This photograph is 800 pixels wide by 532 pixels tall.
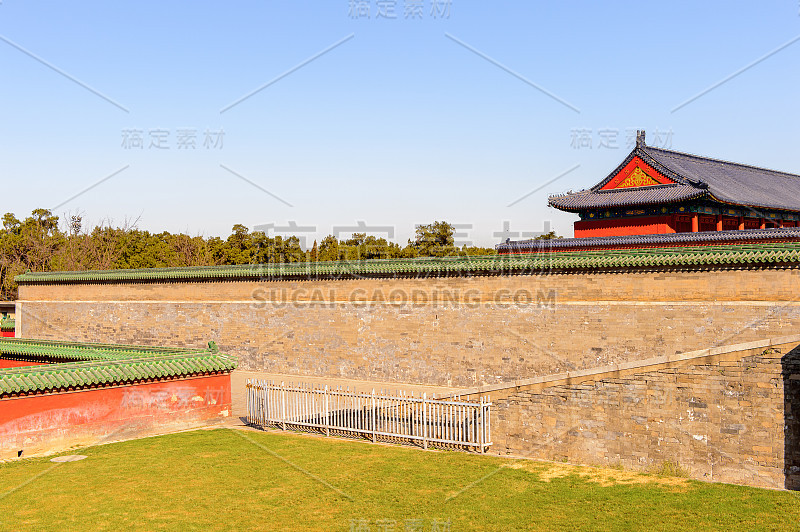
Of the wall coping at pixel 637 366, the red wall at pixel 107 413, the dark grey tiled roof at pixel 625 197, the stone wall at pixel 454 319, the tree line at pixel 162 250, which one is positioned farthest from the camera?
the tree line at pixel 162 250

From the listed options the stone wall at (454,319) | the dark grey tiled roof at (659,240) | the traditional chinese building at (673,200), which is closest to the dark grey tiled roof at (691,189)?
the traditional chinese building at (673,200)

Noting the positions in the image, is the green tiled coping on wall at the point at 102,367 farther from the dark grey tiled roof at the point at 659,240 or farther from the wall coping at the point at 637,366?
the dark grey tiled roof at the point at 659,240

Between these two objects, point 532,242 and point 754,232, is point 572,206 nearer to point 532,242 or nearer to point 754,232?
point 532,242

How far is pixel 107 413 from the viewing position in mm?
14016

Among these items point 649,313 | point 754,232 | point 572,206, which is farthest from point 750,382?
point 572,206

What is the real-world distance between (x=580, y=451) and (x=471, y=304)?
1038 cm

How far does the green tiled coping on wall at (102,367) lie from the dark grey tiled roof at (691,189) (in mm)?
18369

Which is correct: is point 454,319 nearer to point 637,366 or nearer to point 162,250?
point 637,366

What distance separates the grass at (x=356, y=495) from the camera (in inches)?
358

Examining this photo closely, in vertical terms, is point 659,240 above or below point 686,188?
below

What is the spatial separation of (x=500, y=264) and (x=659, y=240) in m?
6.54

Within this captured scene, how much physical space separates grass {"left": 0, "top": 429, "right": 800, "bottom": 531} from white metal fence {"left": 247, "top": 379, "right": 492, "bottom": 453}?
50 cm

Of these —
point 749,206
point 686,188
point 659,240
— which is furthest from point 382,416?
point 749,206

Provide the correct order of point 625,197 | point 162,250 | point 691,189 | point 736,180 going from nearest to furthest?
point 691,189 → point 625,197 → point 736,180 → point 162,250
